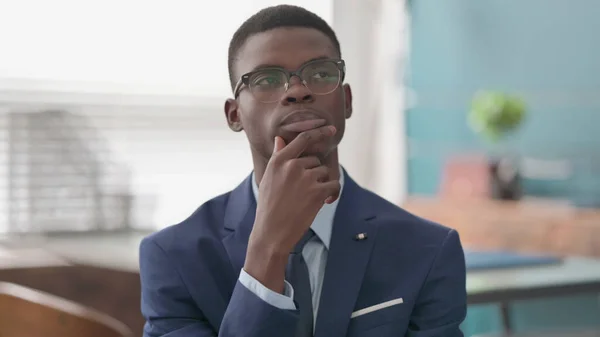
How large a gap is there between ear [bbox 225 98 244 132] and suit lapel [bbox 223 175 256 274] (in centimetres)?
9

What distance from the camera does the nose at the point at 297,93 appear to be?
1145mm

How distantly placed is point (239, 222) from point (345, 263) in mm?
167

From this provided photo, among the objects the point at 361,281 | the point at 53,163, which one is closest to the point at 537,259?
the point at 361,281

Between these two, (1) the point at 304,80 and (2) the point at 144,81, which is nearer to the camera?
(1) the point at 304,80

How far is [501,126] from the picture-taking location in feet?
12.4

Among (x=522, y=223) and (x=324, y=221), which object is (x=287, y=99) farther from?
(x=522, y=223)

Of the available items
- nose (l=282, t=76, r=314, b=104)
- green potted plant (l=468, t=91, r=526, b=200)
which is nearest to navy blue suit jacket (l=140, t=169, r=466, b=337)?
nose (l=282, t=76, r=314, b=104)

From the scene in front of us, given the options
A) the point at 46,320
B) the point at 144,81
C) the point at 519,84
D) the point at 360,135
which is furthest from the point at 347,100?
the point at 519,84

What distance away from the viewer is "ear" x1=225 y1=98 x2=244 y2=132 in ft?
4.18

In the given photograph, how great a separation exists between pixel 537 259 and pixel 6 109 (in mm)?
1755

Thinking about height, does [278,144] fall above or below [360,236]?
above

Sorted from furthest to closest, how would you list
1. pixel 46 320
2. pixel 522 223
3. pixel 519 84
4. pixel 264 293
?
pixel 519 84, pixel 522 223, pixel 46 320, pixel 264 293

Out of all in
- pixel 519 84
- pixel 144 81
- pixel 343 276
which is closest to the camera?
pixel 343 276

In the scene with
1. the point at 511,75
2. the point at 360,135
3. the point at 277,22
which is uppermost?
the point at 277,22
